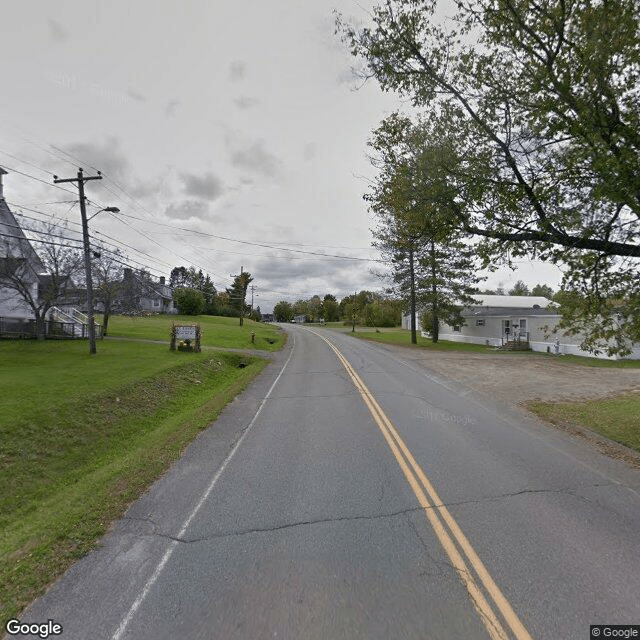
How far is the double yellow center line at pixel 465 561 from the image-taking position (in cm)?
286

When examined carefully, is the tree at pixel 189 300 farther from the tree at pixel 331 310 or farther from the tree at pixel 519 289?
the tree at pixel 519 289

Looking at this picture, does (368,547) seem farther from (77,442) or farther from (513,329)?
(513,329)

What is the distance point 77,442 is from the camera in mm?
8391

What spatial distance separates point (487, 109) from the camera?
7.60 m

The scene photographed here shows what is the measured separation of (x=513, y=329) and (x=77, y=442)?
32397 mm

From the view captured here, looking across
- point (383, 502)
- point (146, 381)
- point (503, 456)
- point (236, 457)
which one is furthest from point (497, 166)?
point (146, 381)

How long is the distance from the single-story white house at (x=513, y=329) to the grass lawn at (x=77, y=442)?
2189 centimetres

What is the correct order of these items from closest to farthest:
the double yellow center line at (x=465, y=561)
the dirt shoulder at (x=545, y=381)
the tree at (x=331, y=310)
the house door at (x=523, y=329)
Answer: the double yellow center line at (x=465, y=561) → the dirt shoulder at (x=545, y=381) → the house door at (x=523, y=329) → the tree at (x=331, y=310)

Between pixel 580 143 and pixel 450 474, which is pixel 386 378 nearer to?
pixel 450 474

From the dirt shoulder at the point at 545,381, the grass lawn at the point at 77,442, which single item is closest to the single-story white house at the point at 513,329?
the dirt shoulder at the point at 545,381

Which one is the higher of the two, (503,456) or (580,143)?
(580,143)

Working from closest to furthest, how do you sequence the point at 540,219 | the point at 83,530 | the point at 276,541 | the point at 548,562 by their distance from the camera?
the point at 548,562
the point at 276,541
the point at 83,530
the point at 540,219

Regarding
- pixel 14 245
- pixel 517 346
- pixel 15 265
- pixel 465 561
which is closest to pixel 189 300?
pixel 14 245

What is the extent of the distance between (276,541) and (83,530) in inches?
94.2
